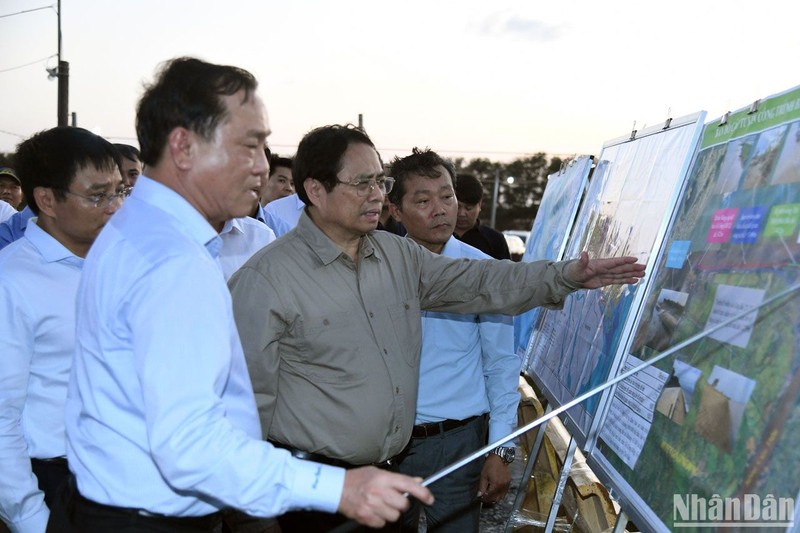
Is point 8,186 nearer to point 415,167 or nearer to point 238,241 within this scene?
point 238,241

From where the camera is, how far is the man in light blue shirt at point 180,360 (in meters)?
1.36

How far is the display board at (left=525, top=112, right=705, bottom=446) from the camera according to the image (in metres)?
2.40

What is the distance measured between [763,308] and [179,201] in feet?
4.59

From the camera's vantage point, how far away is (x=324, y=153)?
2.57 m

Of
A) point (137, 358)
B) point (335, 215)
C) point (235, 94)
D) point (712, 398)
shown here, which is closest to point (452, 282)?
point (335, 215)

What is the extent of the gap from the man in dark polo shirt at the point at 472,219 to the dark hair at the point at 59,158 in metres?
3.48

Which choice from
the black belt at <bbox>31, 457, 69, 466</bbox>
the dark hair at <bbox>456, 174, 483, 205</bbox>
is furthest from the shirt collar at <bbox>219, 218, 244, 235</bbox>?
the dark hair at <bbox>456, 174, 483, 205</bbox>

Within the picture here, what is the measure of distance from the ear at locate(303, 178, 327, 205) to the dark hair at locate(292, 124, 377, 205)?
14mm

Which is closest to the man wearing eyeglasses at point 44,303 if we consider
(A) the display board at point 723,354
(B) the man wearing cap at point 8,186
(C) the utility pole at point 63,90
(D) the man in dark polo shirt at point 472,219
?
(A) the display board at point 723,354

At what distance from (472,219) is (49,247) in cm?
403

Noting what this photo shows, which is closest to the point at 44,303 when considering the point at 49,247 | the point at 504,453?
the point at 49,247

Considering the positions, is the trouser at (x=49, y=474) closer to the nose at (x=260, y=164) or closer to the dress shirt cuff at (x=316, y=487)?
the dress shirt cuff at (x=316, y=487)

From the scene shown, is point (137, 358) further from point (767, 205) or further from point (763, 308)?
point (767, 205)

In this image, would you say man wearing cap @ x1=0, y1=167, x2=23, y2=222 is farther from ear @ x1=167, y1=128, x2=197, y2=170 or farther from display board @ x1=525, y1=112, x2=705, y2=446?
ear @ x1=167, y1=128, x2=197, y2=170
